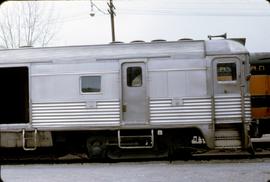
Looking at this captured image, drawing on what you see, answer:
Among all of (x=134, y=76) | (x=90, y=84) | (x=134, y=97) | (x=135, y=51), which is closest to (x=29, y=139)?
(x=90, y=84)

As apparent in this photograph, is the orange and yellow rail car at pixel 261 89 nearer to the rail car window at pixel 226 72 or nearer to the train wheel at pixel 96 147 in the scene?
the rail car window at pixel 226 72

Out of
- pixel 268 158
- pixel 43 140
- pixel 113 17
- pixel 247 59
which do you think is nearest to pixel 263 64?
pixel 247 59

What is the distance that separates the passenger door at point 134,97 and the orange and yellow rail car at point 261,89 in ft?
14.8

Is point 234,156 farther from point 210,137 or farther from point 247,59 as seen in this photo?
point 247,59

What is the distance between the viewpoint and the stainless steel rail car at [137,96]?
45.5ft

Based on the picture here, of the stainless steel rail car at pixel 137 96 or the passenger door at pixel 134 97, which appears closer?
the stainless steel rail car at pixel 137 96

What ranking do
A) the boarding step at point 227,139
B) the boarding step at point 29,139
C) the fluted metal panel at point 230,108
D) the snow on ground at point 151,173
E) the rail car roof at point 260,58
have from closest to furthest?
the snow on ground at point 151,173 < the boarding step at point 227,139 < the fluted metal panel at point 230,108 < the boarding step at point 29,139 < the rail car roof at point 260,58

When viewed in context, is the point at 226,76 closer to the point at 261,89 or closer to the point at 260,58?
the point at 261,89

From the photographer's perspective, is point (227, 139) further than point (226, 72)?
No

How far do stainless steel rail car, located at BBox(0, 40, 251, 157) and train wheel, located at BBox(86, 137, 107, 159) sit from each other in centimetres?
3

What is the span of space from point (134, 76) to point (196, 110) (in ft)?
6.93

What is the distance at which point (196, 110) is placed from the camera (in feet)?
45.4

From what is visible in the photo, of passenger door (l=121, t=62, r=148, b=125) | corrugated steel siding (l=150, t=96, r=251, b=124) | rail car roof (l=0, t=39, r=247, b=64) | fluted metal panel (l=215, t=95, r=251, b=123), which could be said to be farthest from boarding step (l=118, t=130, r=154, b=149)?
rail car roof (l=0, t=39, r=247, b=64)

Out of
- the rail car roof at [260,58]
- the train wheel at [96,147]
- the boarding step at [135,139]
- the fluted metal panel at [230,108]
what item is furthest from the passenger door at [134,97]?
the rail car roof at [260,58]
